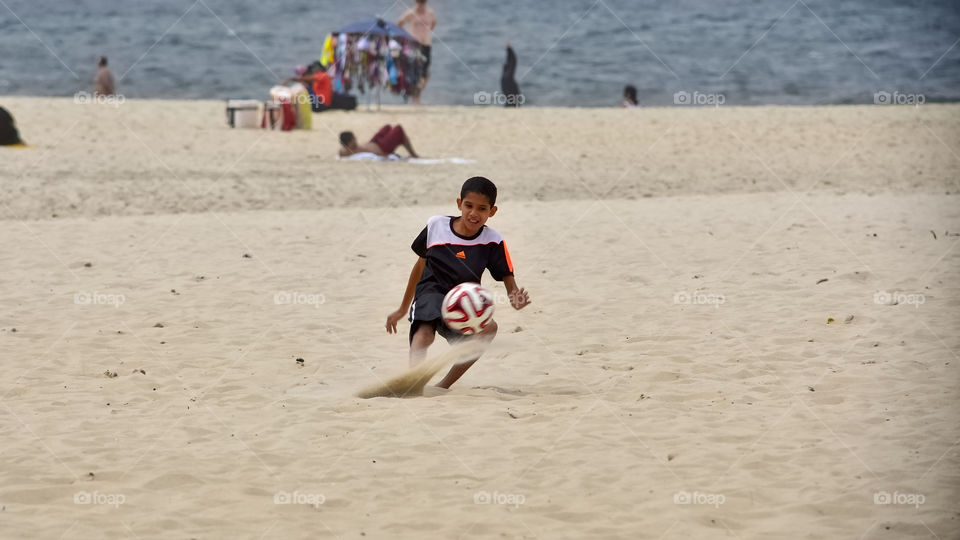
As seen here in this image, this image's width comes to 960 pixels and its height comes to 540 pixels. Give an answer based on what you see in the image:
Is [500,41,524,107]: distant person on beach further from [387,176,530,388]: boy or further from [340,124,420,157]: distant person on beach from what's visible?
[387,176,530,388]: boy

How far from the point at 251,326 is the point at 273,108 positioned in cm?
1405

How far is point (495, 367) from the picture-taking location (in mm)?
6680

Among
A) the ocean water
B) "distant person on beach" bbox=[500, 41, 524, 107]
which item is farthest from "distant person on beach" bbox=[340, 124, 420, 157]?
the ocean water

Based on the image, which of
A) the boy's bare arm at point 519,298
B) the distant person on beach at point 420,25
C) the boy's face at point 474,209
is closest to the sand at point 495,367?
the boy's bare arm at point 519,298

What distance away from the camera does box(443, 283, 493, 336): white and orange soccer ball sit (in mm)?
5652

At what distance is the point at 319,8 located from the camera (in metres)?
55.5

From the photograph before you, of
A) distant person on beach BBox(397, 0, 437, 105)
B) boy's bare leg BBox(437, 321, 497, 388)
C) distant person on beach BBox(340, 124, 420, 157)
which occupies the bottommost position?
boy's bare leg BBox(437, 321, 497, 388)

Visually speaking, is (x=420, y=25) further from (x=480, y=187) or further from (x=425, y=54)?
(x=480, y=187)

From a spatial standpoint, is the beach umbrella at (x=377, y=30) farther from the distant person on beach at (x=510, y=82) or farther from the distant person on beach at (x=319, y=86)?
the distant person on beach at (x=510, y=82)

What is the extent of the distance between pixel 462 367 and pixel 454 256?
593 mm

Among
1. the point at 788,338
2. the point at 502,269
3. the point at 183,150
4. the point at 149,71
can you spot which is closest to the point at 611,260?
the point at 788,338

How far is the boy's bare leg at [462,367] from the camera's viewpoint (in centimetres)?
582

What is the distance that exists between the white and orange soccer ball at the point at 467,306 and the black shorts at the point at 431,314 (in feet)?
0.25

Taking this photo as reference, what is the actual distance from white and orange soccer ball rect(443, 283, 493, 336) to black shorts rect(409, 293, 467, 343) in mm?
78
